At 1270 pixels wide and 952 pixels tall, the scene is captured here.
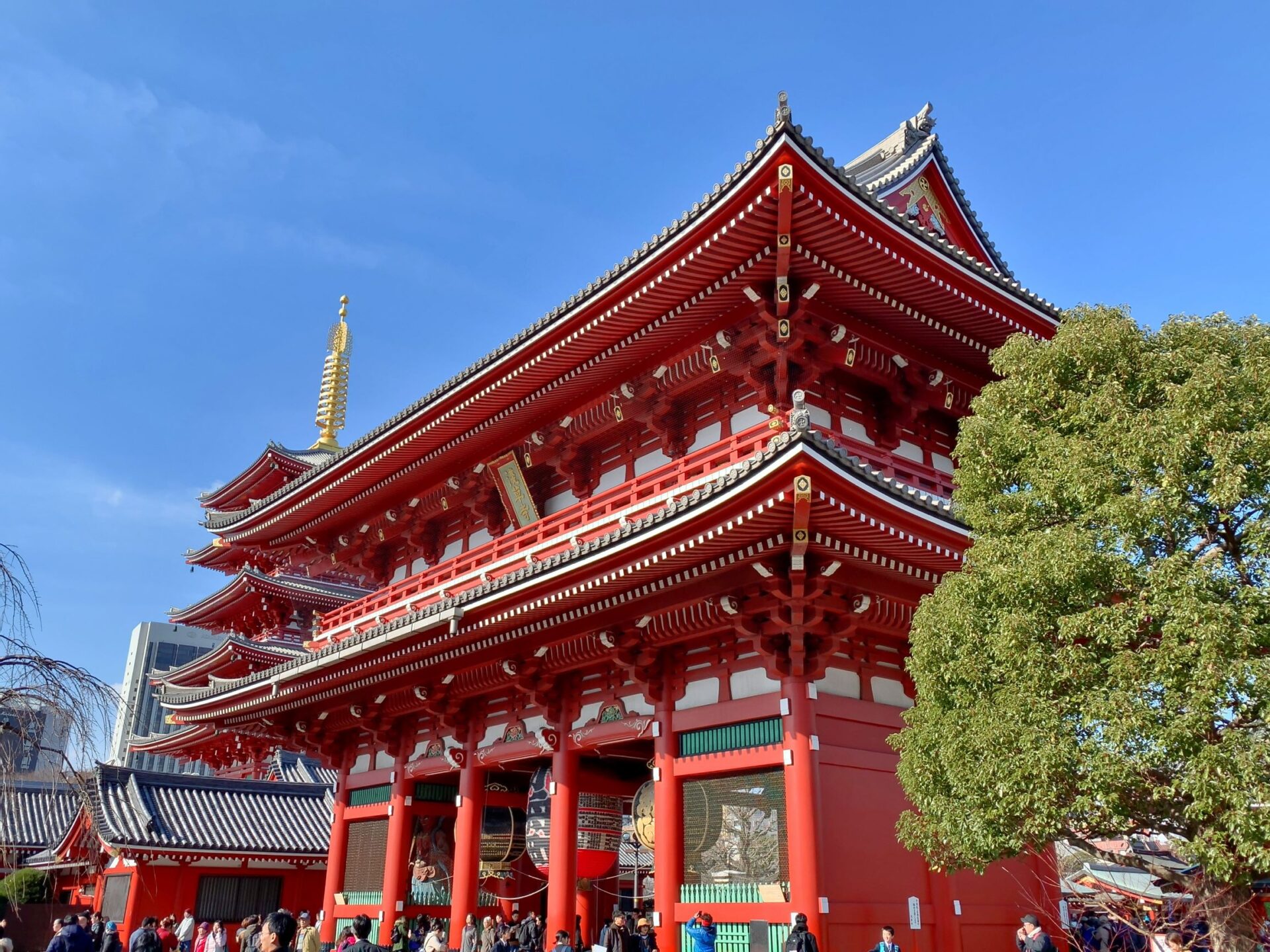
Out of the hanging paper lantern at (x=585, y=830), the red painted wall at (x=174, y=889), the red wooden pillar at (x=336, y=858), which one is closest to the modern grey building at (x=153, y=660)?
the red painted wall at (x=174, y=889)

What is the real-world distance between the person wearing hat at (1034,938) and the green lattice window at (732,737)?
337 cm

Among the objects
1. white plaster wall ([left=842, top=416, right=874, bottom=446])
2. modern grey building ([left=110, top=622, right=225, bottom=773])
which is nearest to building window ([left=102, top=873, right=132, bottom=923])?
white plaster wall ([left=842, top=416, right=874, bottom=446])

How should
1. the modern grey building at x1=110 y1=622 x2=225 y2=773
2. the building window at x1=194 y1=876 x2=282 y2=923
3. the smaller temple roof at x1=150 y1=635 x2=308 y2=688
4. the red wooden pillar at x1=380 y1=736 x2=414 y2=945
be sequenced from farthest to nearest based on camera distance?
the modern grey building at x1=110 y1=622 x2=225 y2=773
the smaller temple roof at x1=150 y1=635 x2=308 y2=688
the building window at x1=194 y1=876 x2=282 y2=923
the red wooden pillar at x1=380 y1=736 x2=414 y2=945

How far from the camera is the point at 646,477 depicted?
47.4 feet

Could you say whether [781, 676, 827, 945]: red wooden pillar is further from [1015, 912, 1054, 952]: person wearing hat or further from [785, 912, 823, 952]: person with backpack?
[1015, 912, 1054, 952]: person wearing hat

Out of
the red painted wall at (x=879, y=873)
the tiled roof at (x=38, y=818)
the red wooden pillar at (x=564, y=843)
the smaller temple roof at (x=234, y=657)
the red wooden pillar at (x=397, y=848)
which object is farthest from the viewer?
the tiled roof at (x=38, y=818)

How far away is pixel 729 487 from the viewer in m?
10.9

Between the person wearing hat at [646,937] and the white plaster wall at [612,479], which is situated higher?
the white plaster wall at [612,479]

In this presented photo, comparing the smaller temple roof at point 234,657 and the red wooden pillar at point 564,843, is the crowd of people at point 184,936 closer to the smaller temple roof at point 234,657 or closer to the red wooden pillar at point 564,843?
the red wooden pillar at point 564,843

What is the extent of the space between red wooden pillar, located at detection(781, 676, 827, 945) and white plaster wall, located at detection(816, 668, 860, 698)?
1.02 ft

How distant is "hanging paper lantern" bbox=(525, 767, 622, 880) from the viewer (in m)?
14.9

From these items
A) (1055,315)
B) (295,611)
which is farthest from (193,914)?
(1055,315)

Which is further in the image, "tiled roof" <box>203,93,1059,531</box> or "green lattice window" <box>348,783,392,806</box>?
"green lattice window" <box>348,783,392,806</box>

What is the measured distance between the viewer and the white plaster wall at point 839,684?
12.6m
